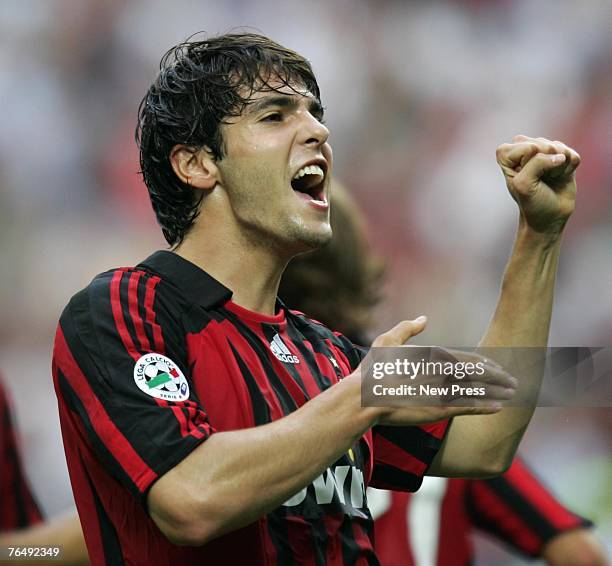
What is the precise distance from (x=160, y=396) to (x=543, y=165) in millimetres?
832

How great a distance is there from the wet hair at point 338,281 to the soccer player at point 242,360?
2.87 feet

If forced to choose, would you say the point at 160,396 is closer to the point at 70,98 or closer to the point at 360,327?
the point at 360,327

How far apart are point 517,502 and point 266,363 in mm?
1768

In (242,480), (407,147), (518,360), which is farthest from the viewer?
(407,147)

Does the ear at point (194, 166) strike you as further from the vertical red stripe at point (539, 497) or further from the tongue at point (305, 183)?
the vertical red stripe at point (539, 497)

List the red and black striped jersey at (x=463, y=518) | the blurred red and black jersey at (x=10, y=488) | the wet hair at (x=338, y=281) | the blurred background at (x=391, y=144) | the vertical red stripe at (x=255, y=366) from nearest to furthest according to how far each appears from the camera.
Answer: the vertical red stripe at (x=255, y=366)
the wet hair at (x=338, y=281)
the red and black striped jersey at (x=463, y=518)
the blurred red and black jersey at (x=10, y=488)
the blurred background at (x=391, y=144)

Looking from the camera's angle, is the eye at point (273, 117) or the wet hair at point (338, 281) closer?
the eye at point (273, 117)

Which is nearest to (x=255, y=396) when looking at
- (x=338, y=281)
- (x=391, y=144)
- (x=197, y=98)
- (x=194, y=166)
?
(x=194, y=166)

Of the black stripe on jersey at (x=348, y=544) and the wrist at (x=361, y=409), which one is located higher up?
the wrist at (x=361, y=409)

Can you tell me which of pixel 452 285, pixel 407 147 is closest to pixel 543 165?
pixel 452 285

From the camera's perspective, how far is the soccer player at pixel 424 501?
10.6 ft

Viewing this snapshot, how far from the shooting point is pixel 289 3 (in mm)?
6422

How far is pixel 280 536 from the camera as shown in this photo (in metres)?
1.84

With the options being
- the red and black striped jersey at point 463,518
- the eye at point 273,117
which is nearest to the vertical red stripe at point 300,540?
the eye at point 273,117
